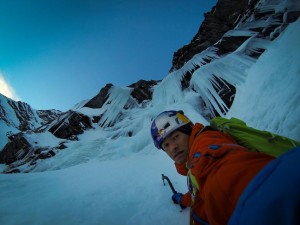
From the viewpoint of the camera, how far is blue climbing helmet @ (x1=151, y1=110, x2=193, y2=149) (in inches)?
86.4

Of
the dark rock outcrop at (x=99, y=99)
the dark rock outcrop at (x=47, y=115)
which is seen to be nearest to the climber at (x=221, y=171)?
the dark rock outcrop at (x=99, y=99)

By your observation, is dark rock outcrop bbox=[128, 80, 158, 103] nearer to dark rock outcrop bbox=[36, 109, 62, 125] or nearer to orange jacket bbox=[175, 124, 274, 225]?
orange jacket bbox=[175, 124, 274, 225]

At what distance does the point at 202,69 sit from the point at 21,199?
8.19 m

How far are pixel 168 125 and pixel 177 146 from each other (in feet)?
0.82

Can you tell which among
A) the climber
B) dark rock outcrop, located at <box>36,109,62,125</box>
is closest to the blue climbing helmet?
the climber

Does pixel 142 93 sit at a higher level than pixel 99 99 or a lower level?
lower

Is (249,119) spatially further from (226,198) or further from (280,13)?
(280,13)

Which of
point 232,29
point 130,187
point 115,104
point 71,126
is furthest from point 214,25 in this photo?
point 130,187

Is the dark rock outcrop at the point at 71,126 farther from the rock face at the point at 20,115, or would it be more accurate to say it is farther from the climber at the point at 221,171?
the rock face at the point at 20,115

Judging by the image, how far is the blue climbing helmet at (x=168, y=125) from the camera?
219 centimetres

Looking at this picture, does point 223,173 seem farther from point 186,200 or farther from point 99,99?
point 99,99

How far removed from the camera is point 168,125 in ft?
7.34

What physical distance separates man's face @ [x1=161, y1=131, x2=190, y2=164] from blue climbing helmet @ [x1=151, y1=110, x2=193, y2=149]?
0.05 m

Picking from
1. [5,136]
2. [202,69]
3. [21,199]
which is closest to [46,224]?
[21,199]
